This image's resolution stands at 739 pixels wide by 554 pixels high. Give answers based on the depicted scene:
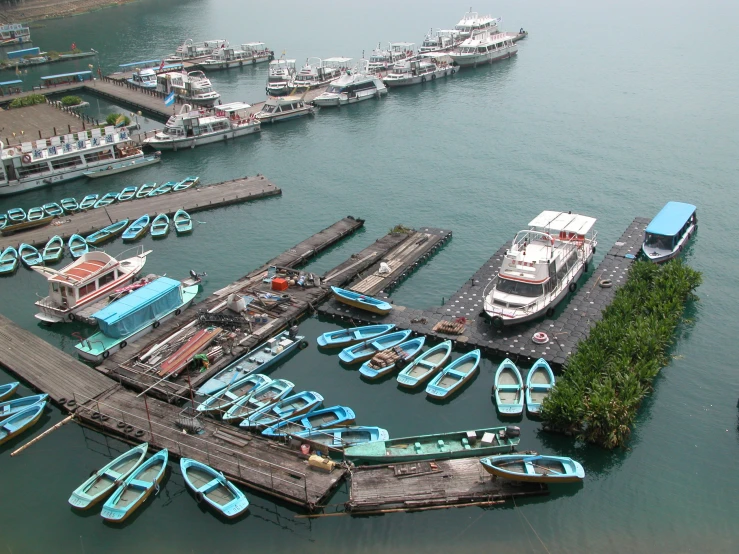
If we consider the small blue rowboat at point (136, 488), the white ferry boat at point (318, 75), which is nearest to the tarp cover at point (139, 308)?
the small blue rowboat at point (136, 488)

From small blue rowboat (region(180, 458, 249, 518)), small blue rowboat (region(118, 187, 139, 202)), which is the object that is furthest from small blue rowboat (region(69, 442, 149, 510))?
small blue rowboat (region(118, 187, 139, 202))

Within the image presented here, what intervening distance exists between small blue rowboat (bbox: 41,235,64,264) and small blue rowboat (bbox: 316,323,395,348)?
110 feet

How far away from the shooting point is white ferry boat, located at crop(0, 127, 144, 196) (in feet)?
291

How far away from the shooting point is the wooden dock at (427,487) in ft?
124

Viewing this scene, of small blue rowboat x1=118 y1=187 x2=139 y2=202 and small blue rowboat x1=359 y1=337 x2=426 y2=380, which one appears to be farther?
small blue rowboat x1=118 y1=187 x2=139 y2=202

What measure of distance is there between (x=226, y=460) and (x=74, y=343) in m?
23.3

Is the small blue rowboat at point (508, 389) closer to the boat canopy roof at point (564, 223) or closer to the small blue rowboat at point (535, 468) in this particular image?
the small blue rowboat at point (535, 468)

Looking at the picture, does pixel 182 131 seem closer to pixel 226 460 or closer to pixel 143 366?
pixel 143 366

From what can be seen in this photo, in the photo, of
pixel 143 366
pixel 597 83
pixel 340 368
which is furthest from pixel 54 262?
pixel 597 83

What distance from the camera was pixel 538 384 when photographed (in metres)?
47.2

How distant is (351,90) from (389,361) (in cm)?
9460

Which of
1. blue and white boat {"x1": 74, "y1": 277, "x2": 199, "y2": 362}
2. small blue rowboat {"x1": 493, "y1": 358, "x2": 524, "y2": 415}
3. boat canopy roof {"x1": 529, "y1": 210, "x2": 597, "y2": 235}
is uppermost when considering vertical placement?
boat canopy roof {"x1": 529, "y1": 210, "x2": 597, "y2": 235}

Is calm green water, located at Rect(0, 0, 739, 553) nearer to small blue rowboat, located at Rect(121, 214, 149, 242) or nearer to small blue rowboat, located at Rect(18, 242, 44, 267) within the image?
small blue rowboat, located at Rect(18, 242, 44, 267)

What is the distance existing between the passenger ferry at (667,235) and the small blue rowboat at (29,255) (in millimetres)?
62550
